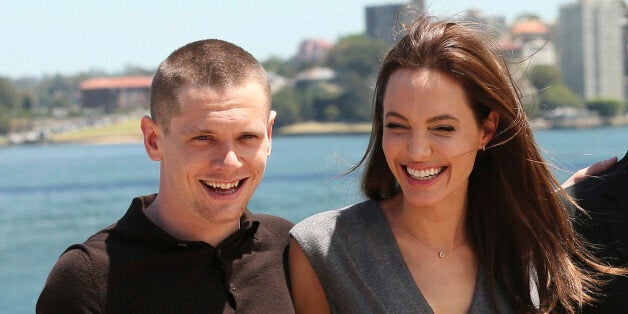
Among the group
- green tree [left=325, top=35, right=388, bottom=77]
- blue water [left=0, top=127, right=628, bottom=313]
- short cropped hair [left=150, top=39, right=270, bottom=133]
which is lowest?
blue water [left=0, top=127, right=628, bottom=313]

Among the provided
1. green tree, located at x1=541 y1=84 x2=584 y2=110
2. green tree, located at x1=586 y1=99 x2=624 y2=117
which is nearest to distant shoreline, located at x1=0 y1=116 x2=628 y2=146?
green tree, located at x1=586 y1=99 x2=624 y2=117

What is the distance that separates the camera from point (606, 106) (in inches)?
3425

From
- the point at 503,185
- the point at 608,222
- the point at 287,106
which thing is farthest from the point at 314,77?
the point at 608,222

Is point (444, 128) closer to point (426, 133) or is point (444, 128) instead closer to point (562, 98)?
point (426, 133)

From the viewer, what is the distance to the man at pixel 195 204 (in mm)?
3090

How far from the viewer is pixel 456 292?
355 cm

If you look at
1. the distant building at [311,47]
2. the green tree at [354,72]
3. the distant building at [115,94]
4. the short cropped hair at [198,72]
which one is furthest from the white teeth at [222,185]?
the distant building at [311,47]

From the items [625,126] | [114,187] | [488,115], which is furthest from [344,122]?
[488,115]

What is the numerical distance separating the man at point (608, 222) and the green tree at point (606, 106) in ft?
283

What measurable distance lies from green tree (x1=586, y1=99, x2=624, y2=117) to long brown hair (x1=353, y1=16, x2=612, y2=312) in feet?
283

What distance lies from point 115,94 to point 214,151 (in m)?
118

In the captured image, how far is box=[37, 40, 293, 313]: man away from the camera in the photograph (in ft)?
10.1

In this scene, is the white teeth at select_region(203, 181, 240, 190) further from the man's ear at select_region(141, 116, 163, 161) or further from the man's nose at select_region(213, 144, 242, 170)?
the man's ear at select_region(141, 116, 163, 161)

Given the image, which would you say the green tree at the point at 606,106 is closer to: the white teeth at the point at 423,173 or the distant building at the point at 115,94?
the distant building at the point at 115,94
